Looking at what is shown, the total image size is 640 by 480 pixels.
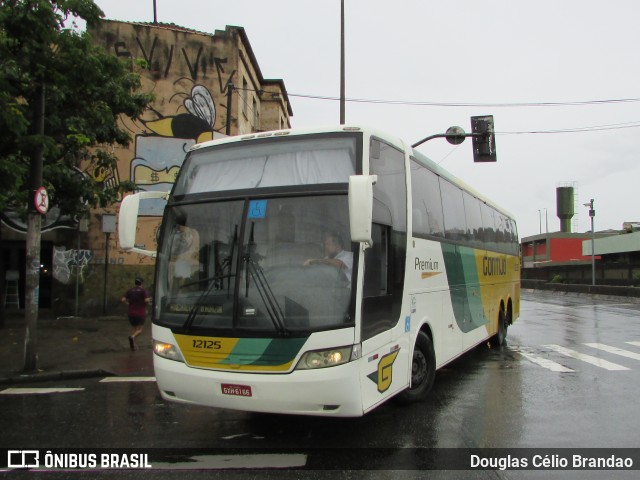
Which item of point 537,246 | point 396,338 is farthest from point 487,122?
point 537,246

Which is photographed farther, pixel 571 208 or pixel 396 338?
pixel 571 208

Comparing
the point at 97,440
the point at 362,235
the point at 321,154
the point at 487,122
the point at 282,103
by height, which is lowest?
the point at 97,440

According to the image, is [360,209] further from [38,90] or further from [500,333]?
[500,333]

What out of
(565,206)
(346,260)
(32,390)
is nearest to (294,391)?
(346,260)

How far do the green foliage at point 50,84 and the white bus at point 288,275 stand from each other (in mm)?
4633

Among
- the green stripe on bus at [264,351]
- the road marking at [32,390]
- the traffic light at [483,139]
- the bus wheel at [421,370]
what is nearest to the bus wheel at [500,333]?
the bus wheel at [421,370]

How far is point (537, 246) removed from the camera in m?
79.2

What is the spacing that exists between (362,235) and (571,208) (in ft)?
308

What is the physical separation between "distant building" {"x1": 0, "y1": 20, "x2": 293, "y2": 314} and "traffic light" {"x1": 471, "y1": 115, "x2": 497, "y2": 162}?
8.34 meters

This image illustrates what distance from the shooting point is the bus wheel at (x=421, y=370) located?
6391 mm

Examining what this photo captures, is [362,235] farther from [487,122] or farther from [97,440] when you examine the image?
[487,122]

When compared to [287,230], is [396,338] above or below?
below

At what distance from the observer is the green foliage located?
838cm

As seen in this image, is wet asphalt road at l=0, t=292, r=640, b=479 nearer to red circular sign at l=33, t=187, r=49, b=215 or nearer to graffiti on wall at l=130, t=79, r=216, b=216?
red circular sign at l=33, t=187, r=49, b=215
